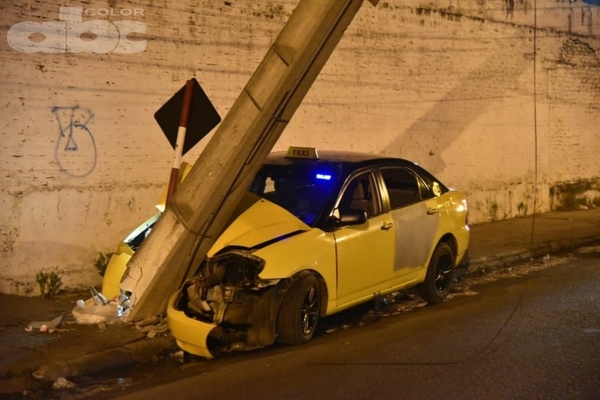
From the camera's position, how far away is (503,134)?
1536cm

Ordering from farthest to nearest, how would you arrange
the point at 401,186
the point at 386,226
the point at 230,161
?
the point at 401,186 → the point at 386,226 → the point at 230,161

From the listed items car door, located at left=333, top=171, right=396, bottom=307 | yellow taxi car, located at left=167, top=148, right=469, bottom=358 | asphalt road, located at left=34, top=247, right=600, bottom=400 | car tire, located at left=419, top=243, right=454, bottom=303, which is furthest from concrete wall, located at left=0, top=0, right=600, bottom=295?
car tire, located at left=419, top=243, right=454, bottom=303

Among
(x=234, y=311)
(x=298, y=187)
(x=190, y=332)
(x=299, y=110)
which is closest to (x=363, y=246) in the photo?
(x=298, y=187)

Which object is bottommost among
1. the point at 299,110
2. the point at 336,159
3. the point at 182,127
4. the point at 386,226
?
the point at 386,226

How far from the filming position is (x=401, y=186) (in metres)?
8.30

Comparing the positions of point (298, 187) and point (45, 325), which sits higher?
point (298, 187)

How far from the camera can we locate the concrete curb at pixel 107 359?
615 cm

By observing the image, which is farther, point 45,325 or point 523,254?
point 523,254

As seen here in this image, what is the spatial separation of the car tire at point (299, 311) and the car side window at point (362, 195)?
1040 mm

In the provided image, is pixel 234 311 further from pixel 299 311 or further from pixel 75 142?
pixel 75 142

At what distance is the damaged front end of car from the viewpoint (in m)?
6.56
